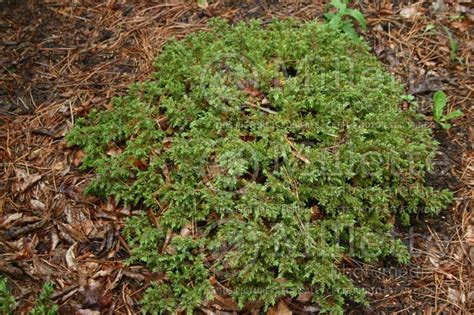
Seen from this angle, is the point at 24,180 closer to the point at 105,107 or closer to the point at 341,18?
the point at 105,107

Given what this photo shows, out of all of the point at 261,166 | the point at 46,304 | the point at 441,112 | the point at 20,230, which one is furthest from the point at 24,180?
the point at 441,112

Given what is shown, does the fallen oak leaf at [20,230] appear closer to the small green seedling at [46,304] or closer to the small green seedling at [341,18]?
the small green seedling at [46,304]

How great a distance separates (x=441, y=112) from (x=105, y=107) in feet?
7.52

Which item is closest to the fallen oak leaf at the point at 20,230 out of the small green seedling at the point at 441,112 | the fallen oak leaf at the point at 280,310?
the fallen oak leaf at the point at 280,310

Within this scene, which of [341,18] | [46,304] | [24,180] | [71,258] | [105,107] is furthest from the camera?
[341,18]

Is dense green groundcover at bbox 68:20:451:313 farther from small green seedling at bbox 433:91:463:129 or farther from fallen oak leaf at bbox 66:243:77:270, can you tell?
fallen oak leaf at bbox 66:243:77:270

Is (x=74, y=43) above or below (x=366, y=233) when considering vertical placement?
above

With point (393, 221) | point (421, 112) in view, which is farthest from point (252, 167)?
point (421, 112)

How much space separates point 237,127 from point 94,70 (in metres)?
1.30

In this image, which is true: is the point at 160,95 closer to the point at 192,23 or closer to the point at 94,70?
the point at 94,70

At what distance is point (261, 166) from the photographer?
2637 millimetres

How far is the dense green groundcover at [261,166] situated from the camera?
7.90ft

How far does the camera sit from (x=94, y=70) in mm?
3383

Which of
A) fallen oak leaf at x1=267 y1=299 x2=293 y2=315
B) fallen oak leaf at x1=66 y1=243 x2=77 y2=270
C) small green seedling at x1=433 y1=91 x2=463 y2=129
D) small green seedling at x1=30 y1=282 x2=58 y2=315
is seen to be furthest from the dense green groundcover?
small green seedling at x1=30 y1=282 x2=58 y2=315
